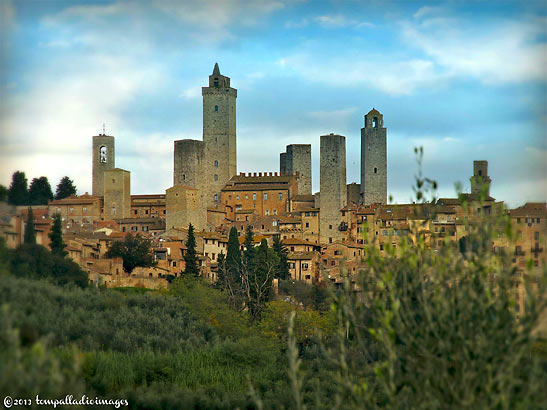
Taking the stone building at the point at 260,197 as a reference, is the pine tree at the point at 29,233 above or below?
below

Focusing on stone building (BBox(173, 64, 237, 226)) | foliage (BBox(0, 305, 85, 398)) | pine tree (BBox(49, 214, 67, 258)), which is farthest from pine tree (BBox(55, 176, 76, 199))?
foliage (BBox(0, 305, 85, 398))

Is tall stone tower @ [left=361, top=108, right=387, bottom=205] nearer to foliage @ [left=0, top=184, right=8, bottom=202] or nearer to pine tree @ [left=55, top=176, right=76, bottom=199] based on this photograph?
pine tree @ [left=55, top=176, right=76, bottom=199]

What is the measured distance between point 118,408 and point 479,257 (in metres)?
6.87

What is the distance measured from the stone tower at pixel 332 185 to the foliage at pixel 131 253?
15582 mm

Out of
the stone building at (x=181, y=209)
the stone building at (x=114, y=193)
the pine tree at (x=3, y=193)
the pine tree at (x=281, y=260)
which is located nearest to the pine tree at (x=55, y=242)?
the pine tree at (x=3, y=193)

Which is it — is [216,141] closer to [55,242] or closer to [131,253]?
[131,253]

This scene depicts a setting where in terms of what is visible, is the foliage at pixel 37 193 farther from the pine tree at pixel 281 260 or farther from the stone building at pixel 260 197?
the stone building at pixel 260 197

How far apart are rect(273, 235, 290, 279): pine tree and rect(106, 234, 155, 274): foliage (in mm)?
6680

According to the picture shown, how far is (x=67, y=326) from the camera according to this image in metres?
14.7

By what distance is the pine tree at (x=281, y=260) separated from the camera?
43.0 metres

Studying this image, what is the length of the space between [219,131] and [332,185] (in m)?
12.1

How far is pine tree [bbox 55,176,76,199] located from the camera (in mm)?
56516

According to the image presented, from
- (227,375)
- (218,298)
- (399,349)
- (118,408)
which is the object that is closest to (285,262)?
(218,298)

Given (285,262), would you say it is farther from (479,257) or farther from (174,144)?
(479,257)
